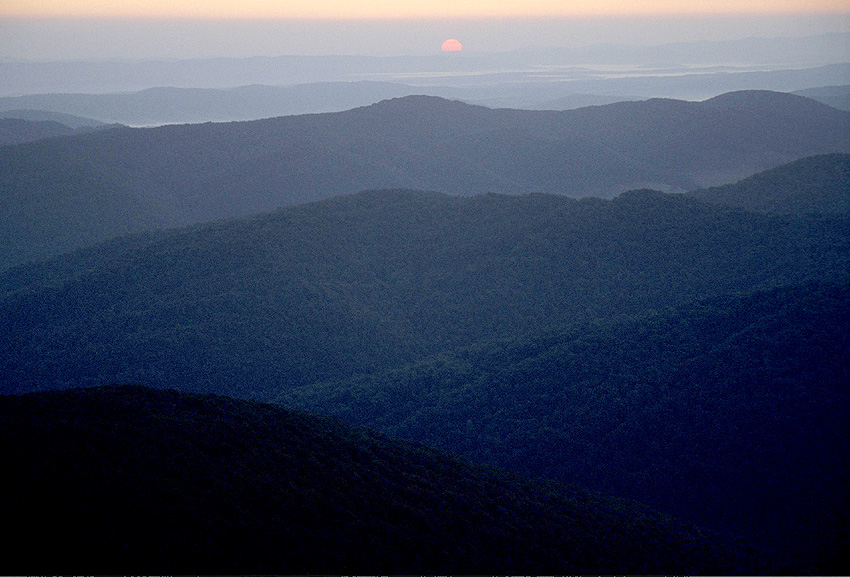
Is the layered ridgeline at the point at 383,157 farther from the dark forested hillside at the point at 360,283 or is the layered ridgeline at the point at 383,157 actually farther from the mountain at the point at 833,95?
the mountain at the point at 833,95

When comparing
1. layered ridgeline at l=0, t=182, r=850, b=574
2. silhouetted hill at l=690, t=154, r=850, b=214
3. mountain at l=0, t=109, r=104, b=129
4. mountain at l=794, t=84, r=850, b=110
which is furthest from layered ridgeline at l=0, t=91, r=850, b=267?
mountain at l=0, t=109, r=104, b=129

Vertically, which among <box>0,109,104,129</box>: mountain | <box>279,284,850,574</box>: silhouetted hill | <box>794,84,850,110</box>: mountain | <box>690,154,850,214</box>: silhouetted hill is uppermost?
<box>794,84,850,110</box>: mountain

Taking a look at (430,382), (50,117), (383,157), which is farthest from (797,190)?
(50,117)

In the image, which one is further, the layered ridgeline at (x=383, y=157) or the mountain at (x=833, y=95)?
the mountain at (x=833, y=95)

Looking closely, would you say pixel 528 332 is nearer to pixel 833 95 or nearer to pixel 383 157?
pixel 383 157

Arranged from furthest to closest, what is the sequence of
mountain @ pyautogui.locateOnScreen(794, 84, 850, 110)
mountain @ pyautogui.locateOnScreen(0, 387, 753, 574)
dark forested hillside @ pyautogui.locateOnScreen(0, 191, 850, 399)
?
mountain @ pyautogui.locateOnScreen(794, 84, 850, 110), dark forested hillside @ pyautogui.locateOnScreen(0, 191, 850, 399), mountain @ pyautogui.locateOnScreen(0, 387, 753, 574)

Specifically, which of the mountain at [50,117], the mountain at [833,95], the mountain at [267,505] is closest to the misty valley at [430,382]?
the mountain at [267,505]

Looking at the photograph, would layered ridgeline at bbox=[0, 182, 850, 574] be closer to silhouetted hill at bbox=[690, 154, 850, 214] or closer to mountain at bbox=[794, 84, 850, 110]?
silhouetted hill at bbox=[690, 154, 850, 214]
